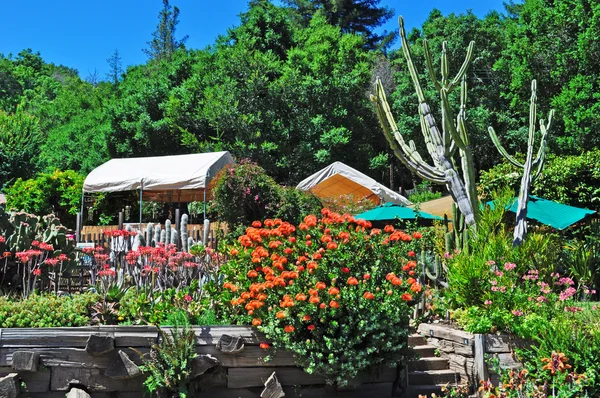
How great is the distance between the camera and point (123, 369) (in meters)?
5.24

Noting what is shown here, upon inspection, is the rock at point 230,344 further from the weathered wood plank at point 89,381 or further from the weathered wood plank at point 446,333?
the weathered wood plank at point 446,333

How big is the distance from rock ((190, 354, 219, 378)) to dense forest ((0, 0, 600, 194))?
15164mm

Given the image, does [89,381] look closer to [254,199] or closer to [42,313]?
[42,313]

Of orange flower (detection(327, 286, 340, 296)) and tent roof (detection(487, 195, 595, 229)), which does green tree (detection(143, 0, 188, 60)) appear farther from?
orange flower (detection(327, 286, 340, 296))

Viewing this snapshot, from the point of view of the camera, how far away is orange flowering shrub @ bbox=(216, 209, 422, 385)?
5.32 meters

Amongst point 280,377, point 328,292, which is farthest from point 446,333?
point 280,377

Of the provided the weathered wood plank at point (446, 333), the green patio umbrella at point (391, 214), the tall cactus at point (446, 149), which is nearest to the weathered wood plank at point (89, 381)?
the weathered wood plank at point (446, 333)

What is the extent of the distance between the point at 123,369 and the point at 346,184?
11892 mm

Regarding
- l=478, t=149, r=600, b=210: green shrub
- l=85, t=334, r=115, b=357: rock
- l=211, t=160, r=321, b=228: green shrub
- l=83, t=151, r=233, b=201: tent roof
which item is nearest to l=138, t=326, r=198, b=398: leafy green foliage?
l=85, t=334, r=115, b=357: rock

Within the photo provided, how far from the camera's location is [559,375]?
5.05 metres

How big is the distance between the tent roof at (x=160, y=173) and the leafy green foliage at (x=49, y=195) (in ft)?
12.8

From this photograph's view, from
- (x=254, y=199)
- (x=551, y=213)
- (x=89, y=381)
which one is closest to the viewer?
(x=89, y=381)

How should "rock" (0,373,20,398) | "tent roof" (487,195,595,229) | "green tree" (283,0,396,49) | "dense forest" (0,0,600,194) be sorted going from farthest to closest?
1. "green tree" (283,0,396,49)
2. "dense forest" (0,0,600,194)
3. "tent roof" (487,195,595,229)
4. "rock" (0,373,20,398)

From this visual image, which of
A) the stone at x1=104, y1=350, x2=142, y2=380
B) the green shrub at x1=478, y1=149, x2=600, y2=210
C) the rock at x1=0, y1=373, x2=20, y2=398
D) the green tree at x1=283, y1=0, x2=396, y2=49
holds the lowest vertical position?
the rock at x1=0, y1=373, x2=20, y2=398
